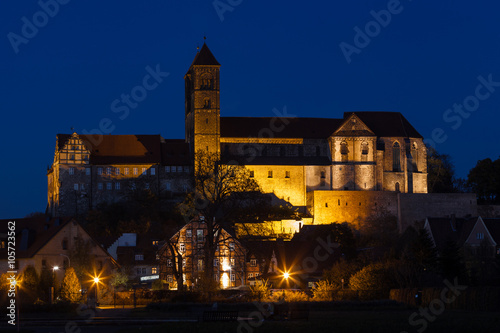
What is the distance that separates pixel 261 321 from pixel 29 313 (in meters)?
12.8

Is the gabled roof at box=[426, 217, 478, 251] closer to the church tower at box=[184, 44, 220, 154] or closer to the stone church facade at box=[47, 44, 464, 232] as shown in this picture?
the stone church facade at box=[47, 44, 464, 232]

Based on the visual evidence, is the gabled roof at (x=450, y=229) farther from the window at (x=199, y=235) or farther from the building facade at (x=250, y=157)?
the window at (x=199, y=235)

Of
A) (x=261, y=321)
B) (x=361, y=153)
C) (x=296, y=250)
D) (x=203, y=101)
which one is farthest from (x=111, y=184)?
(x=261, y=321)

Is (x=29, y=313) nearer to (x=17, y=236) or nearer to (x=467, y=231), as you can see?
(x=17, y=236)

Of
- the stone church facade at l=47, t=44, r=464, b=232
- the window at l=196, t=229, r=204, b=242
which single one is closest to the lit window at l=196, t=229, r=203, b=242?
the window at l=196, t=229, r=204, b=242

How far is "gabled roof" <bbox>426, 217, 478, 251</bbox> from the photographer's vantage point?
72062mm

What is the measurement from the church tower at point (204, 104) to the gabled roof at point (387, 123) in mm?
16727

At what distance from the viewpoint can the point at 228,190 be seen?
53.4 metres

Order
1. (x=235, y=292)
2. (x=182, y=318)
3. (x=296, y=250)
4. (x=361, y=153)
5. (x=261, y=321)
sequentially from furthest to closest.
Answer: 1. (x=361, y=153)
2. (x=296, y=250)
3. (x=235, y=292)
4. (x=182, y=318)
5. (x=261, y=321)

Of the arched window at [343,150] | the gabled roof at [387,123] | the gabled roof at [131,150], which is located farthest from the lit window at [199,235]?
the gabled roof at [387,123]

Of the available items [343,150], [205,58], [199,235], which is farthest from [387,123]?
[199,235]

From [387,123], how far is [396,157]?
4.99 meters

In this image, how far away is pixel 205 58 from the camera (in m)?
103

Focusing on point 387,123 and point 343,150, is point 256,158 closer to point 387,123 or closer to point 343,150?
point 343,150
